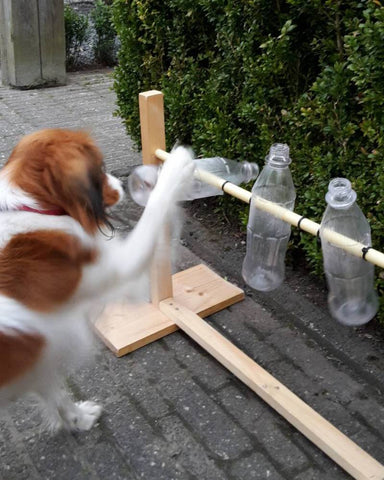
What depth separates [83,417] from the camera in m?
2.66

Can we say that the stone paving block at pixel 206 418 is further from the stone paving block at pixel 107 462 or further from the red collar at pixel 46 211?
the red collar at pixel 46 211

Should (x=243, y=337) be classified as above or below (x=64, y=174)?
below

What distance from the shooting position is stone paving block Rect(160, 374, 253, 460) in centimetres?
257

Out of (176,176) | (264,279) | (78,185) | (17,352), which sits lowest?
(264,279)

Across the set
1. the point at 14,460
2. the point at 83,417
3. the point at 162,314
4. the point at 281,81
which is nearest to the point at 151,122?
the point at 281,81

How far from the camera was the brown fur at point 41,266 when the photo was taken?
190cm

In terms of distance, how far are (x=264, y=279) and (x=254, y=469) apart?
0.87 meters

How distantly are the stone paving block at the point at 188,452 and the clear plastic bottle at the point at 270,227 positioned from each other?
76 cm

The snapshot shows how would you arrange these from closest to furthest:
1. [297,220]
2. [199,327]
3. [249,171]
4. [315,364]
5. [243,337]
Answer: [297,220]
[315,364]
[199,327]
[243,337]
[249,171]

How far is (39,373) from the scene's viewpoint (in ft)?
7.12

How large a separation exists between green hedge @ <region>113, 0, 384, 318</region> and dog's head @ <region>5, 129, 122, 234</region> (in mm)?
1394

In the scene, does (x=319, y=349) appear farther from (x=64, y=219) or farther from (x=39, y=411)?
(x=64, y=219)

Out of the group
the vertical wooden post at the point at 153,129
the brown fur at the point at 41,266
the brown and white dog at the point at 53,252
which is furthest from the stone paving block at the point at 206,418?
the brown fur at the point at 41,266

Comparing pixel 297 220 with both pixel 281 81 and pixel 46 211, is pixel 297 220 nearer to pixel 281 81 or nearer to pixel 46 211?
pixel 46 211
